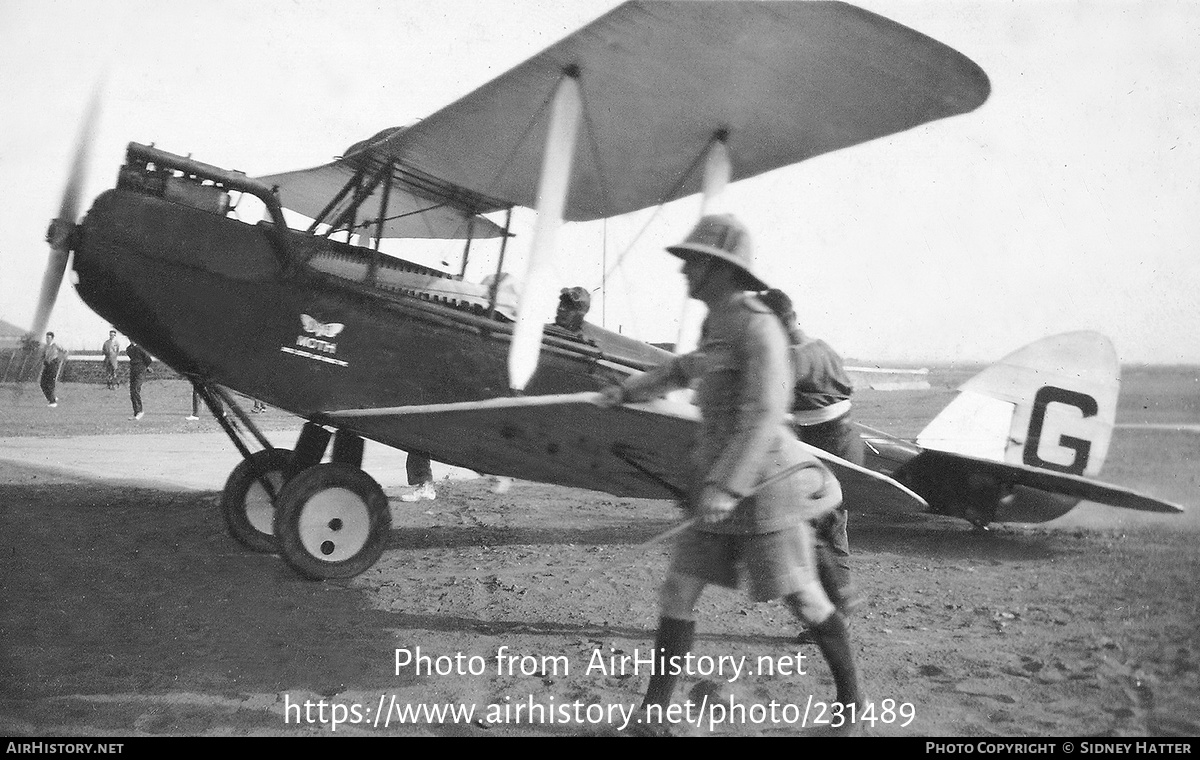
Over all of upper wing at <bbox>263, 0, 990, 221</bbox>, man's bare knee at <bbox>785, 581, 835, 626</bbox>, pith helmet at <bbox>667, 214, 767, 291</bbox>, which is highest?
upper wing at <bbox>263, 0, 990, 221</bbox>

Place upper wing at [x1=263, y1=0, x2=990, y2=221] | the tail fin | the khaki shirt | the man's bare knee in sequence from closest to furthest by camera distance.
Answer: the khaki shirt → the man's bare knee → upper wing at [x1=263, y1=0, x2=990, y2=221] → the tail fin

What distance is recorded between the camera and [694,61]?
11.3 ft

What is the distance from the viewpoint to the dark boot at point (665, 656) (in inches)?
83.4

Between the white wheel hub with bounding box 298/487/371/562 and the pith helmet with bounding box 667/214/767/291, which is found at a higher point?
the pith helmet with bounding box 667/214/767/291

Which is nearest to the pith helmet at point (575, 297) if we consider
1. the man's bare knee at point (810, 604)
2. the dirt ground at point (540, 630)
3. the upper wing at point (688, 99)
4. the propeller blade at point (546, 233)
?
the upper wing at point (688, 99)

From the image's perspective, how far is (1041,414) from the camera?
529 cm

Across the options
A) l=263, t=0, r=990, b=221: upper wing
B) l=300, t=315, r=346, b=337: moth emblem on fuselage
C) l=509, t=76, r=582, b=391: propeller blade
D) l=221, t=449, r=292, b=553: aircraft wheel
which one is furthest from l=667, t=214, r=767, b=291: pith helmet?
l=221, t=449, r=292, b=553: aircraft wheel

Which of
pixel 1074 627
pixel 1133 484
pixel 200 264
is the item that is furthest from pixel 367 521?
pixel 1133 484

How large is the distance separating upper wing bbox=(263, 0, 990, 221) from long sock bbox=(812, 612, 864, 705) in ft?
7.45

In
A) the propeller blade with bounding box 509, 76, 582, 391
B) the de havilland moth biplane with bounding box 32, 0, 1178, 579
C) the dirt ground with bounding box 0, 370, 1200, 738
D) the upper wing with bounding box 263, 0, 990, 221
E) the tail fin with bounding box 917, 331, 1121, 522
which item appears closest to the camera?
the dirt ground with bounding box 0, 370, 1200, 738

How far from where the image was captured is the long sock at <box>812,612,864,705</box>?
2107 mm

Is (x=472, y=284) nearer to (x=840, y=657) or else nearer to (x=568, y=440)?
(x=568, y=440)

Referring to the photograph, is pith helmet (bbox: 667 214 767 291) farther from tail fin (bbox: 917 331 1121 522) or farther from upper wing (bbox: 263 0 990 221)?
tail fin (bbox: 917 331 1121 522)

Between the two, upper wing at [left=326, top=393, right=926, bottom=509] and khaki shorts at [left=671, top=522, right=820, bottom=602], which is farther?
upper wing at [left=326, top=393, right=926, bottom=509]
